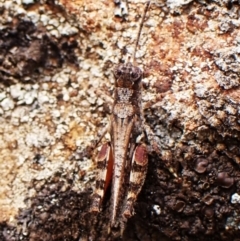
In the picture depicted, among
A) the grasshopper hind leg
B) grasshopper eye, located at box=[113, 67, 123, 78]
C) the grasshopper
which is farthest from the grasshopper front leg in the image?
grasshopper eye, located at box=[113, 67, 123, 78]

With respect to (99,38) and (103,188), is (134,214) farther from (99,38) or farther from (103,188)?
(99,38)

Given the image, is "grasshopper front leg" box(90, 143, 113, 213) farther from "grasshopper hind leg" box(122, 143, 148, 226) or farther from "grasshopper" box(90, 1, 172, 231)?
"grasshopper hind leg" box(122, 143, 148, 226)

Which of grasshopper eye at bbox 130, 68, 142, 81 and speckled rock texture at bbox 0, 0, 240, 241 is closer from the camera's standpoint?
speckled rock texture at bbox 0, 0, 240, 241

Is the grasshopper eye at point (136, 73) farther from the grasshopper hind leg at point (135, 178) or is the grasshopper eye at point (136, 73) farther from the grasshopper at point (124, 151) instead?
the grasshopper hind leg at point (135, 178)

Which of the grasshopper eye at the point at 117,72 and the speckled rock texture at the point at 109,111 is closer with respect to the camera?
the speckled rock texture at the point at 109,111

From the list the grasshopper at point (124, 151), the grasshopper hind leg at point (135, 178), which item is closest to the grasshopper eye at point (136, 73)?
the grasshopper at point (124, 151)

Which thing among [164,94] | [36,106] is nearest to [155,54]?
[164,94]

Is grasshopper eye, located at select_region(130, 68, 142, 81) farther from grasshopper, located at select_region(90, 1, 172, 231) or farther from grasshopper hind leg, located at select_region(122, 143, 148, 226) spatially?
grasshopper hind leg, located at select_region(122, 143, 148, 226)

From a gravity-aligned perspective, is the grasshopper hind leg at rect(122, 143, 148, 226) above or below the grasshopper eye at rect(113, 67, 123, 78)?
below
